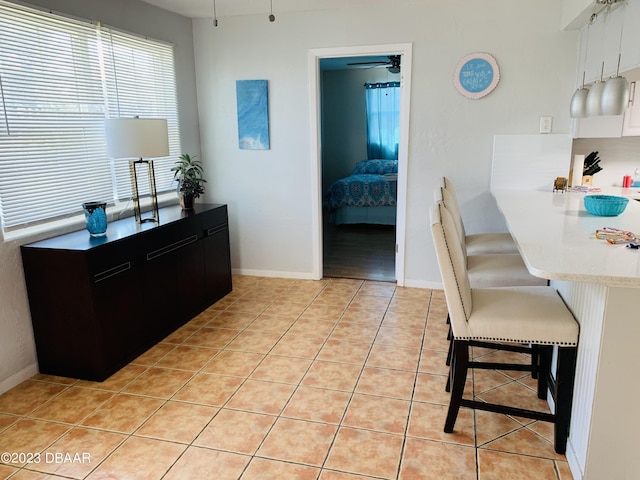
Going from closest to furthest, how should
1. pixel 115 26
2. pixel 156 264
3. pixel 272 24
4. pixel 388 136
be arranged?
1. pixel 156 264
2. pixel 115 26
3. pixel 272 24
4. pixel 388 136

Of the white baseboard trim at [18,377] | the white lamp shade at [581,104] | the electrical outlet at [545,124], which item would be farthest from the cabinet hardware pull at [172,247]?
the electrical outlet at [545,124]

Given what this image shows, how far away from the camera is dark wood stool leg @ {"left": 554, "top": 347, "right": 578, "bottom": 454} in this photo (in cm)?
194

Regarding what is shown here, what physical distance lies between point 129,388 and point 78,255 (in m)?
0.79

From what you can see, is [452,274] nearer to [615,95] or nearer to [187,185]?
[615,95]

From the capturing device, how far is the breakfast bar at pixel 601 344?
160 cm

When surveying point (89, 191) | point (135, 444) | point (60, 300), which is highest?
point (89, 191)

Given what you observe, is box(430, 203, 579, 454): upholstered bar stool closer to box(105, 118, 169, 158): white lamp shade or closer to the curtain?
box(105, 118, 169, 158): white lamp shade

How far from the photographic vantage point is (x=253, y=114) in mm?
4215

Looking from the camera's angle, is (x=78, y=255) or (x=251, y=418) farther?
Answer: (x=78, y=255)

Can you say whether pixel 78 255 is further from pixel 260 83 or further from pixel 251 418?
pixel 260 83

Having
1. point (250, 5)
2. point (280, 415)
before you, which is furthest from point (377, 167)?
point (280, 415)

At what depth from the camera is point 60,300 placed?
263 cm

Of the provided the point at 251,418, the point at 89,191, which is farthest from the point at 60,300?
the point at 251,418

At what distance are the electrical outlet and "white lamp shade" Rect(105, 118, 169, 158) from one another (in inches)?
112
